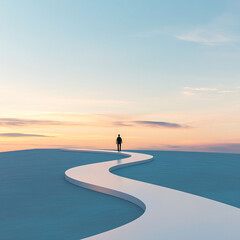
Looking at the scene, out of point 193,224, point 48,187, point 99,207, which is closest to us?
point 193,224

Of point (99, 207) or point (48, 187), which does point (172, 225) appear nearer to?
point (99, 207)

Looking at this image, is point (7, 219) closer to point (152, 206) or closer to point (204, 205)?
point (152, 206)

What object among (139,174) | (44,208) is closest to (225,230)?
(44,208)

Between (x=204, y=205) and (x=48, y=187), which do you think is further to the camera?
(x=48, y=187)

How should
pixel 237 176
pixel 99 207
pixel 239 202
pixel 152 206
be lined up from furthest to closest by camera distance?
pixel 237 176 → pixel 239 202 → pixel 99 207 → pixel 152 206

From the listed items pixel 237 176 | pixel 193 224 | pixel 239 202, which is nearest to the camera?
pixel 193 224

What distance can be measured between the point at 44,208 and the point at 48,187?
114 inches

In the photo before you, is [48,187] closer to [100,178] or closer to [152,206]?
[100,178]

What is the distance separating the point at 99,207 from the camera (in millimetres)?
7969

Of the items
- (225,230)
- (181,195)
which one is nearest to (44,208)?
(181,195)

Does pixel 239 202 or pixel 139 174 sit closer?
pixel 239 202

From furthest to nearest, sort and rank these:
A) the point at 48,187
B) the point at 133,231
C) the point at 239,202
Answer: the point at 48,187 < the point at 239,202 < the point at 133,231

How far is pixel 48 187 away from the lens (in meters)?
10.9

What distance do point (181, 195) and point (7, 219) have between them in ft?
13.2
